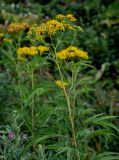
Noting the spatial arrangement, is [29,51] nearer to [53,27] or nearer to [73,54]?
[73,54]

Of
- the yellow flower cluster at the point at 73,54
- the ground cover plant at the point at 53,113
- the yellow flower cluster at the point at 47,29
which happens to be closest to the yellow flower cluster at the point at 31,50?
the ground cover plant at the point at 53,113

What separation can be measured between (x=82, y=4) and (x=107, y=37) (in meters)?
1.51

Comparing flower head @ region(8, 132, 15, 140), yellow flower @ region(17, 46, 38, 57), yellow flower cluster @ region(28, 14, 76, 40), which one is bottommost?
flower head @ region(8, 132, 15, 140)

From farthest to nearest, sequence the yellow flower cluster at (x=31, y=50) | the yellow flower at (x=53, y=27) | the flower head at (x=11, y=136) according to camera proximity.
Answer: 1. the yellow flower cluster at (x=31, y=50)
2. the flower head at (x=11, y=136)
3. the yellow flower at (x=53, y=27)

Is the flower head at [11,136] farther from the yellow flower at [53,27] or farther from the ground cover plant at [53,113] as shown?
the yellow flower at [53,27]

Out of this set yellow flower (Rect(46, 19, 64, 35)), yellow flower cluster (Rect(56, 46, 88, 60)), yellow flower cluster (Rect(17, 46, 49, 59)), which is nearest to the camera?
yellow flower (Rect(46, 19, 64, 35))

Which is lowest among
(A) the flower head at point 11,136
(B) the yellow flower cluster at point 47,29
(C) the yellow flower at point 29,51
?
(A) the flower head at point 11,136

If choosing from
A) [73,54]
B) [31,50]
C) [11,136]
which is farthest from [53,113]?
[31,50]

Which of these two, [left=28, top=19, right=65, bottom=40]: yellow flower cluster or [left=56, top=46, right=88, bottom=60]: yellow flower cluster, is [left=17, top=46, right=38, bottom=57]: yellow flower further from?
[left=28, top=19, right=65, bottom=40]: yellow flower cluster

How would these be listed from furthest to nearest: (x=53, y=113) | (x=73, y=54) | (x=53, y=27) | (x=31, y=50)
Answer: (x=31, y=50), (x=73, y=54), (x=53, y=113), (x=53, y=27)

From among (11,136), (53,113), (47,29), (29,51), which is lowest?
(11,136)

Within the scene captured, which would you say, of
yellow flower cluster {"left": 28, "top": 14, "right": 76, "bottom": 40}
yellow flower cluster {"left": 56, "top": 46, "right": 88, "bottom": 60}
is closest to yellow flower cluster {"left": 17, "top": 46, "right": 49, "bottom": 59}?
yellow flower cluster {"left": 56, "top": 46, "right": 88, "bottom": 60}

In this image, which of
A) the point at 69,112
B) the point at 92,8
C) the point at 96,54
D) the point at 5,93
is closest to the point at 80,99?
the point at 5,93

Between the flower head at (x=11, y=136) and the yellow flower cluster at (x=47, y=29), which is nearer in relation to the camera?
the yellow flower cluster at (x=47, y=29)
